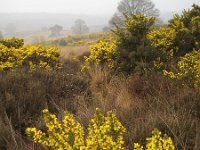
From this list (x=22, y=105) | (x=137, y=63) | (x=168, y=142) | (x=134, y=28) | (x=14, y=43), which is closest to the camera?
(x=168, y=142)

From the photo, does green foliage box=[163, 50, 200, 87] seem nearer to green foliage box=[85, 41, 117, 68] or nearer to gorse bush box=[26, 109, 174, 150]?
green foliage box=[85, 41, 117, 68]

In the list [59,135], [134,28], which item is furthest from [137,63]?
[59,135]

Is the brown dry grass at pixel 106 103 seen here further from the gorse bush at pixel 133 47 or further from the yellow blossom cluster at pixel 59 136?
the yellow blossom cluster at pixel 59 136

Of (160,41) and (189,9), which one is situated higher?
(189,9)

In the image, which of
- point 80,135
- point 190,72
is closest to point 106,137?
point 80,135

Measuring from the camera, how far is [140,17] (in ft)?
20.9

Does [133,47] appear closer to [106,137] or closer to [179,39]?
[179,39]

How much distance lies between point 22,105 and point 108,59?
2630 millimetres

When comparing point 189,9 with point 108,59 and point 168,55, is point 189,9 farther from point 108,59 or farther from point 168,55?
point 108,59

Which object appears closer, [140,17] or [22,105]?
[22,105]

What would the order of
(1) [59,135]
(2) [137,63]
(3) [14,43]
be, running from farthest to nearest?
(3) [14,43] < (2) [137,63] < (1) [59,135]

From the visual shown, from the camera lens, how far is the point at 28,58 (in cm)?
732

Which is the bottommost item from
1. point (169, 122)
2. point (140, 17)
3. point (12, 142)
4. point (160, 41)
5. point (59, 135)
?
A: point (12, 142)

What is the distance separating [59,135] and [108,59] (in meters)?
4.67
